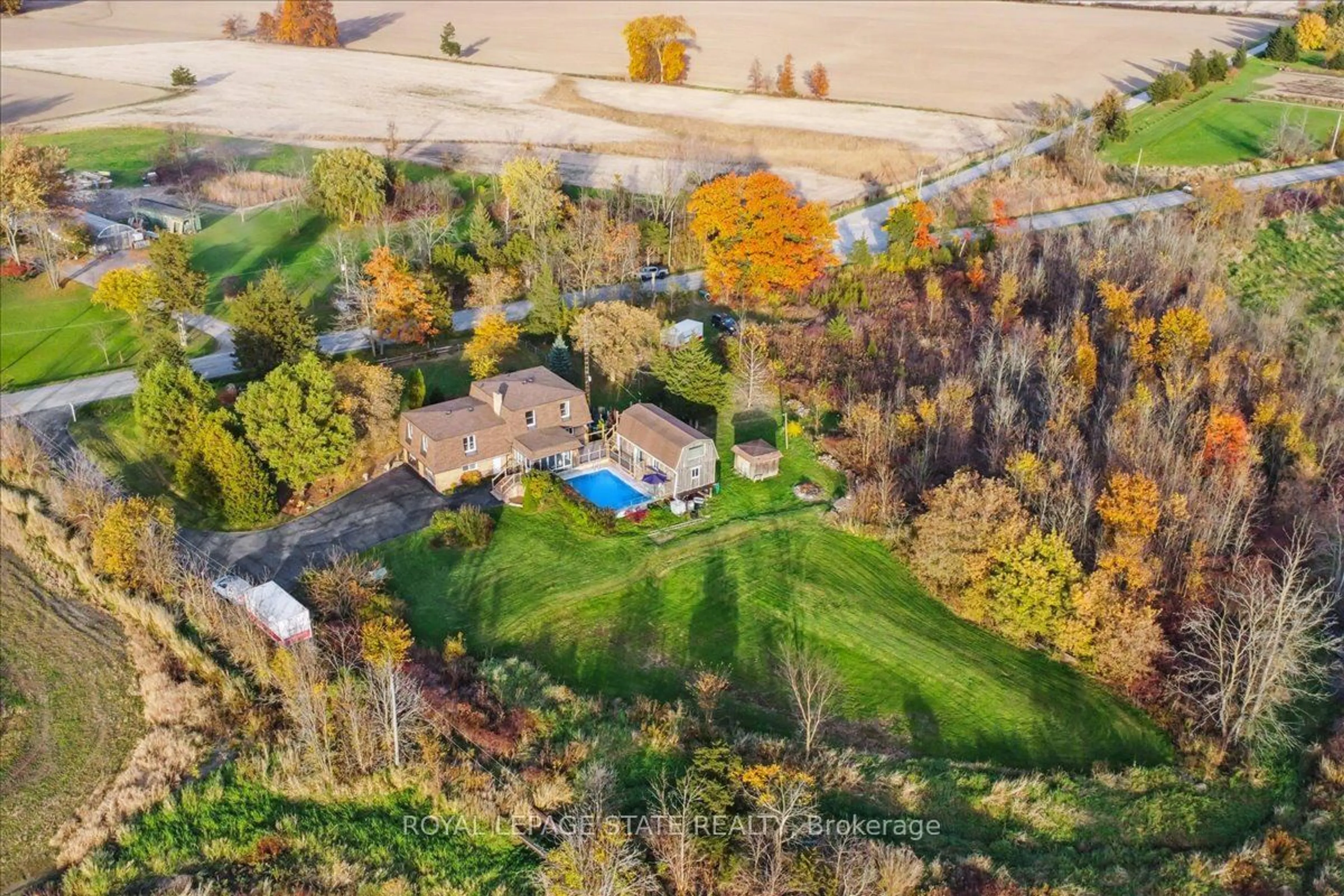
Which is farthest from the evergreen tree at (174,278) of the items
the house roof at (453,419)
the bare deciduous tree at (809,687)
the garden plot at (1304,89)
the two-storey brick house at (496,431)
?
the garden plot at (1304,89)

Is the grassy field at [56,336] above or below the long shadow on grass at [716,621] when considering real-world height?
above

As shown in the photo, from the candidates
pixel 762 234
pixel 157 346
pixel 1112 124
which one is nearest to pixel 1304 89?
pixel 1112 124

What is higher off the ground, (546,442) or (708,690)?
(546,442)

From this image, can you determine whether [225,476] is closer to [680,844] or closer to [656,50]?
[680,844]

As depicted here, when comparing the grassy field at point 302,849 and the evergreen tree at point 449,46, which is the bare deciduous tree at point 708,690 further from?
the evergreen tree at point 449,46

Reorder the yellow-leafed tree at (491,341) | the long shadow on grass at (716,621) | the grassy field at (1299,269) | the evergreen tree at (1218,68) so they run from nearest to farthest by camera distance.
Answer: the long shadow on grass at (716,621), the yellow-leafed tree at (491,341), the grassy field at (1299,269), the evergreen tree at (1218,68)

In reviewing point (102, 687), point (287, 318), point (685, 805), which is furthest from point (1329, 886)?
point (287, 318)
